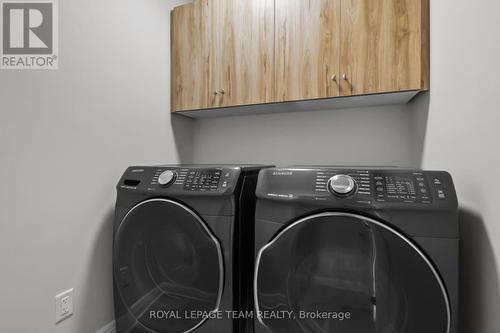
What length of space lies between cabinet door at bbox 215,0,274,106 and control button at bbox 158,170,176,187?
617 mm

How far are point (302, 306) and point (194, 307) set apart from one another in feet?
1.53

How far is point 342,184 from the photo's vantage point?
2.78ft

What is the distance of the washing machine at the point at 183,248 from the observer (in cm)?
104

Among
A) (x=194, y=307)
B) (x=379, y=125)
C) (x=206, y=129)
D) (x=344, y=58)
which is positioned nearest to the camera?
(x=194, y=307)

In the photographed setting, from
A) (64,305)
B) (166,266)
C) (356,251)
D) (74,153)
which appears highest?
(74,153)

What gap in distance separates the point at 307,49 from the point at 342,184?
2.83ft

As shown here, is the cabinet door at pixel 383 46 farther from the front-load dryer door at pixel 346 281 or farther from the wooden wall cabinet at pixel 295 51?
the front-load dryer door at pixel 346 281

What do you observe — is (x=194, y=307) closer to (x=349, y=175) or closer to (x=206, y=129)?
(x=349, y=175)

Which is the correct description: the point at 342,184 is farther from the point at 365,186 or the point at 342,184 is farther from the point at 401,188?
the point at 401,188

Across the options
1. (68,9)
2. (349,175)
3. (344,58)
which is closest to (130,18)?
(68,9)

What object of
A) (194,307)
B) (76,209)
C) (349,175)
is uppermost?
(349,175)

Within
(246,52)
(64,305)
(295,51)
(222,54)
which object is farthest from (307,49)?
(64,305)

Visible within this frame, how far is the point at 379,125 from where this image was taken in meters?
1.59

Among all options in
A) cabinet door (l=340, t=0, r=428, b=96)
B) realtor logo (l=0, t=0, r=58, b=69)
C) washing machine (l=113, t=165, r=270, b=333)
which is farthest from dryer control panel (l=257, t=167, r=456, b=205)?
realtor logo (l=0, t=0, r=58, b=69)
